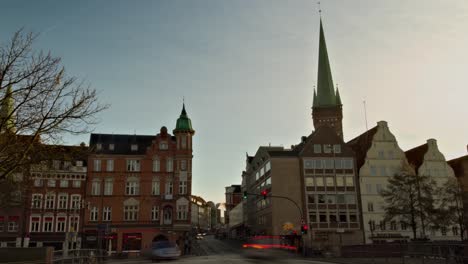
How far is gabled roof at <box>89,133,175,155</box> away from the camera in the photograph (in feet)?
198

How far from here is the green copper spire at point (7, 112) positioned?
15.3 metres

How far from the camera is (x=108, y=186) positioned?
191 ft

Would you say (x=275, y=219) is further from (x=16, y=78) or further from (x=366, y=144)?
(x=16, y=78)

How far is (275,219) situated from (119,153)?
2522cm

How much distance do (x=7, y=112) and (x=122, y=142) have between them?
46.0 metres

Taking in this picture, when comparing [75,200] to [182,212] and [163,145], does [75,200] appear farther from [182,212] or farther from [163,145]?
[182,212]

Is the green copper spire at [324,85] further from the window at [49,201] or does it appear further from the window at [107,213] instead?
the window at [49,201]

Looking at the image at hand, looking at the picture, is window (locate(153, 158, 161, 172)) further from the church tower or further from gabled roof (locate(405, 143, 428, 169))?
the church tower

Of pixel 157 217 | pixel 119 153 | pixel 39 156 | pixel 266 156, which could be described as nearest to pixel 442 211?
pixel 266 156

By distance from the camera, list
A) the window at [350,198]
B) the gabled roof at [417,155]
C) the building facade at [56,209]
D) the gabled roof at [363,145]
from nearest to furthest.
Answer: the building facade at [56,209]
the window at [350,198]
the gabled roof at [417,155]
the gabled roof at [363,145]

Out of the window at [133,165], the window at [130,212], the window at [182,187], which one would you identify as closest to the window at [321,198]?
the window at [182,187]

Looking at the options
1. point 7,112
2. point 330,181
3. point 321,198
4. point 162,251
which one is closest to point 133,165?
point 162,251

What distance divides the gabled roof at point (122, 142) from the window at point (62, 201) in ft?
27.1

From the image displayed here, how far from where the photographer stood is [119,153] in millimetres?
60000
